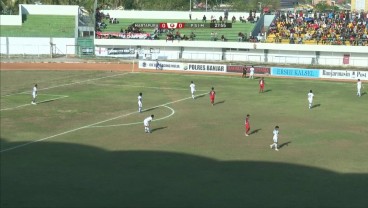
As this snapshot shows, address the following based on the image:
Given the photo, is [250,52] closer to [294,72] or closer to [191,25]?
[191,25]

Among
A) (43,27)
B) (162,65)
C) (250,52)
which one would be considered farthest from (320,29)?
(43,27)

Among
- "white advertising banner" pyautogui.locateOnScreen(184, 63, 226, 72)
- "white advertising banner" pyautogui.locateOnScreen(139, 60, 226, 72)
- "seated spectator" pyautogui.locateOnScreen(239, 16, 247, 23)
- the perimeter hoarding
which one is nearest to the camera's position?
the perimeter hoarding

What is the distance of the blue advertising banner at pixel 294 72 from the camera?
6622 cm

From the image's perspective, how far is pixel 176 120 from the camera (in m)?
40.5

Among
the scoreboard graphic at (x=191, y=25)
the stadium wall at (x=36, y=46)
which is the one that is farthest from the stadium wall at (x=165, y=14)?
the stadium wall at (x=36, y=46)

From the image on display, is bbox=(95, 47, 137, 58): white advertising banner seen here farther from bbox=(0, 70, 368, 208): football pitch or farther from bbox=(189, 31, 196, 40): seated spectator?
bbox=(0, 70, 368, 208): football pitch

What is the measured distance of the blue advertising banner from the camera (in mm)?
66225

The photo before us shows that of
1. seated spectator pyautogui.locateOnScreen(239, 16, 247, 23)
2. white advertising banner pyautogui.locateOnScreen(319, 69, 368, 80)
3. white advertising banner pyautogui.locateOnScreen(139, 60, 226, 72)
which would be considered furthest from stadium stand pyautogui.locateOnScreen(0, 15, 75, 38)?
white advertising banner pyautogui.locateOnScreen(319, 69, 368, 80)

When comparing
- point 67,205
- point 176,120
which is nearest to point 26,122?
point 176,120

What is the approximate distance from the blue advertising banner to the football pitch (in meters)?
9.91

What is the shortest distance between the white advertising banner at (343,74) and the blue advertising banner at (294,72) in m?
0.80

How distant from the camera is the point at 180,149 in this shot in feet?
105

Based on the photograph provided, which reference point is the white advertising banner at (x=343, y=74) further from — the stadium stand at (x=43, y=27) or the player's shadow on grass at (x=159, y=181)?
the stadium stand at (x=43, y=27)

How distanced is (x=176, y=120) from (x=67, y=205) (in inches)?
750
